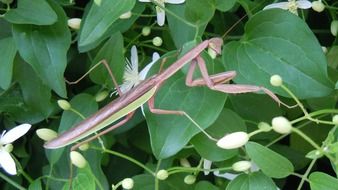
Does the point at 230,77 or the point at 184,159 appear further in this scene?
the point at 184,159

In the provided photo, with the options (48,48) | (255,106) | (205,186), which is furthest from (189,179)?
(48,48)

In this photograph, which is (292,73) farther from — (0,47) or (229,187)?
(0,47)

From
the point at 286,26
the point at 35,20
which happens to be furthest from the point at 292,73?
the point at 35,20

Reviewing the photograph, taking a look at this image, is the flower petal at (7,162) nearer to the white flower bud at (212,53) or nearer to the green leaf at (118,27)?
the green leaf at (118,27)

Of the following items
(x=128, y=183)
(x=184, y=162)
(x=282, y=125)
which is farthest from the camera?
(x=184, y=162)

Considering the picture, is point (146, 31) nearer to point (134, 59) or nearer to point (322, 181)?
point (134, 59)

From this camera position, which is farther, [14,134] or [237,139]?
[14,134]

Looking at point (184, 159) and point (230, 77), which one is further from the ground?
point (230, 77)
